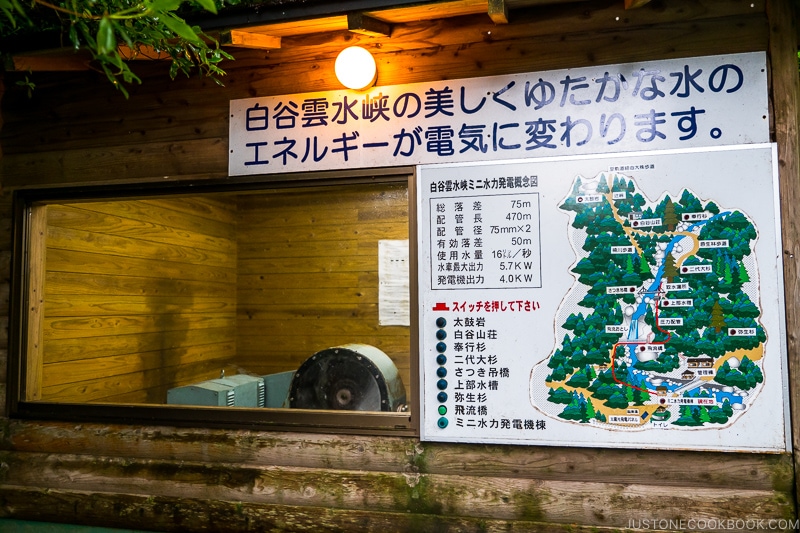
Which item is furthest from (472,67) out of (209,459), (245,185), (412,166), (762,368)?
(209,459)

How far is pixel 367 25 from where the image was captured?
406 centimetres

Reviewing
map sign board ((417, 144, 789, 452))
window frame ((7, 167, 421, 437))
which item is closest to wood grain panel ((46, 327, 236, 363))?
window frame ((7, 167, 421, 437))

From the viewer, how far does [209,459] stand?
4543 mm

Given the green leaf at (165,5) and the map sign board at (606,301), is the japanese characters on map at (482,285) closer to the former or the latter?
the map sign board at (606,301)

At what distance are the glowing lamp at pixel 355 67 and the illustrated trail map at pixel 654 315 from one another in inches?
63.1

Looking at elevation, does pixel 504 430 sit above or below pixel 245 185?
below

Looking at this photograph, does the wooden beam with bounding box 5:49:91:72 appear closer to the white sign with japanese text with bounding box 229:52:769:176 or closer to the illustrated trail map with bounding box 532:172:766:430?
the white sign with japanese text with bounding box 229:52:769:176

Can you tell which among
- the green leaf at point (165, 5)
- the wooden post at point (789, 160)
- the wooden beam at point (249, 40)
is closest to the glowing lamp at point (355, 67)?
the wooden beam at point (249, 40)

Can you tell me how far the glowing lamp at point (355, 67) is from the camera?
424 centimetres

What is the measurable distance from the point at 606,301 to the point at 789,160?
53.8 inches

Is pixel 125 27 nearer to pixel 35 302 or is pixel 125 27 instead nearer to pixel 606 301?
pixel 35 302

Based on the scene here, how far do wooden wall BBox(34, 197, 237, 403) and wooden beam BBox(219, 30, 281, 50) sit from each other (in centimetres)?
230

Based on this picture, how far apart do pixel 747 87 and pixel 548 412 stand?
92.9 inches

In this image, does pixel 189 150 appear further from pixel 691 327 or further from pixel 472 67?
pixel 691 327
